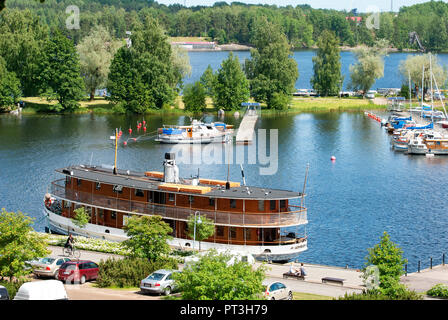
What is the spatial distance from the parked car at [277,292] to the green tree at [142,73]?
10572 centimetres

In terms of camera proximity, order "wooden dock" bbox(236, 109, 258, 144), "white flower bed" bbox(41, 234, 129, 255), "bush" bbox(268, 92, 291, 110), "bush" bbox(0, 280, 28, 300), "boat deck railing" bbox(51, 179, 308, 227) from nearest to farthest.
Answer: "bush" bbox(0, 280, 28, 300)
"boat deck railing" bbox(51, 179, 308, 227)
"white flower bed" bbox(41, 234, 129, 255)
"wooden dock" bbox(236, 109, 258, 144)
"bush" bbox(268, 92, 291, 110)

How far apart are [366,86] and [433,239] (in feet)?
355

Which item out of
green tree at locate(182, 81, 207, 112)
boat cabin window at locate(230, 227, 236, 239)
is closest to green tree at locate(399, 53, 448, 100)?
green tree at locate(182, 81, 207, 112)

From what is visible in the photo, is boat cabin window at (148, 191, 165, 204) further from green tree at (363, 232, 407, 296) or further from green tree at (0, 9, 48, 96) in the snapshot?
green tree at (0, 9, 48, 96)

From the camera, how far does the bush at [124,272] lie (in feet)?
147

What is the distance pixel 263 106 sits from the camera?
154 metres

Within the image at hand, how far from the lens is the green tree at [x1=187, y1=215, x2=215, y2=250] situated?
55.2 meters

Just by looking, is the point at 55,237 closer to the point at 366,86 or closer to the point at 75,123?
the point at 75,123

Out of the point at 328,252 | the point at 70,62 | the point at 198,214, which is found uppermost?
the point at 70,62

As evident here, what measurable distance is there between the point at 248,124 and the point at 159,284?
3714 inches

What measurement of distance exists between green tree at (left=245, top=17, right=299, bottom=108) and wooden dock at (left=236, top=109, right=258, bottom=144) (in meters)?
5.78

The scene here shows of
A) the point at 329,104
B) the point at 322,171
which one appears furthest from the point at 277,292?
the point at 329,104

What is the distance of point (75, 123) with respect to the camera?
132 m

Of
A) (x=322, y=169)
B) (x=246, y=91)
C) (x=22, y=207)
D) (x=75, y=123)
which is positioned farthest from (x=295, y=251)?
(x=246, y=91)
